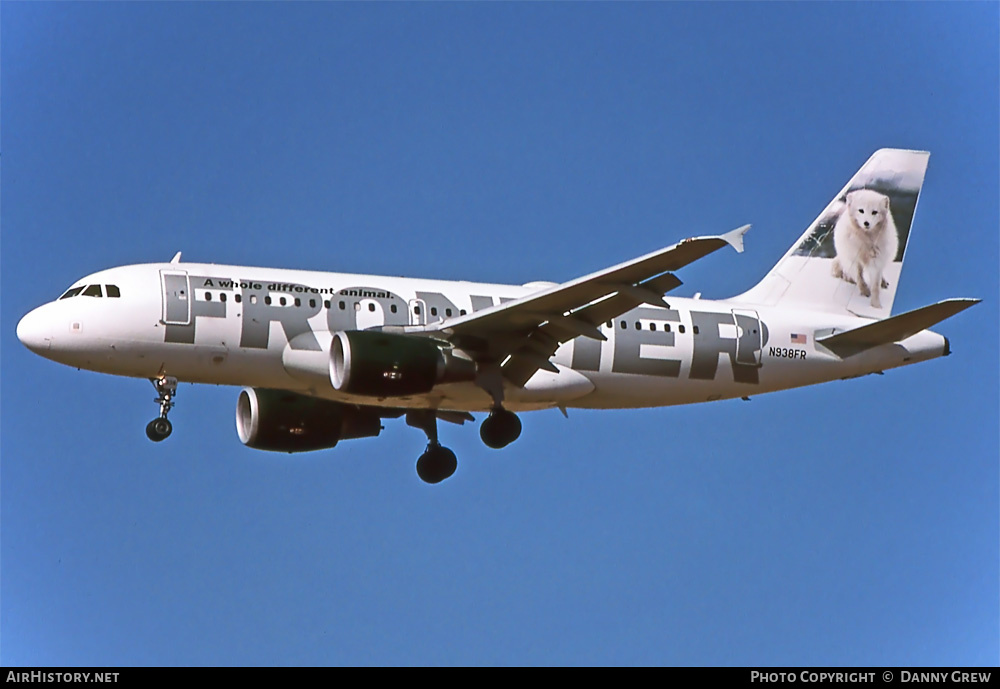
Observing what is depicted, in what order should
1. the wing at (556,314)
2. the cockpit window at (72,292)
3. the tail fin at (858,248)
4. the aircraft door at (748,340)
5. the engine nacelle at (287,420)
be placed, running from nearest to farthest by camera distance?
the wing at (556,314)
the cockpit window at (72,292)
the engine nacelle at (287,420)
the aircraft door at (748,340)
the tail fin at (858,248)

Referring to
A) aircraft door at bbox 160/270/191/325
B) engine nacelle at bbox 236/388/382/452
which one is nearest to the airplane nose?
aircraft door at bbox 160/270/191/325

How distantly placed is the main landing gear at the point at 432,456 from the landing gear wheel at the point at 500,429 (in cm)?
403

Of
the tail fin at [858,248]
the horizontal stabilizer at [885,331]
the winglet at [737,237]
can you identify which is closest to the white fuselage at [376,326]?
the horizontal stabilizer at [885,331]

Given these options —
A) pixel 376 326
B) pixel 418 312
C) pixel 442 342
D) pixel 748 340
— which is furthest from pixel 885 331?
pixel 376 326

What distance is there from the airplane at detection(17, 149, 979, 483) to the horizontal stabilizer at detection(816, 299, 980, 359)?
51mm

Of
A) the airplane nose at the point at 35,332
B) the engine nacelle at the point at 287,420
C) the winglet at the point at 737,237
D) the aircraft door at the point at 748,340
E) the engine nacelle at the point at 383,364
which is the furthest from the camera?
the aircraft door at the point at 748,340

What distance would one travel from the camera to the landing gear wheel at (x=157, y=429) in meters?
37.5

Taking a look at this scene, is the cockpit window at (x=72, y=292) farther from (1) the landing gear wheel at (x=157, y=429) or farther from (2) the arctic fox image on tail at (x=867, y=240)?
(2) the arctic fox image on tail at (x=867, y=240)

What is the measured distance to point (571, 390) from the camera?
130ft

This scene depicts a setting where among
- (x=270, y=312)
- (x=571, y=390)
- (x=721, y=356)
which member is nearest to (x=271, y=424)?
(x=270, y=312)

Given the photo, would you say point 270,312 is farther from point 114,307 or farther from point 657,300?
point 657,300

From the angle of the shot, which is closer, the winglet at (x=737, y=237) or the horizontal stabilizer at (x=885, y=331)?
the winglet at (x=737, y=237)

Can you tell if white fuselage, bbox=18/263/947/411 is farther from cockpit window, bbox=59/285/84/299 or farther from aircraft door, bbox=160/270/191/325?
cockpit window, bbox=59/285/84/299

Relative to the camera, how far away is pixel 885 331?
1618 inches
